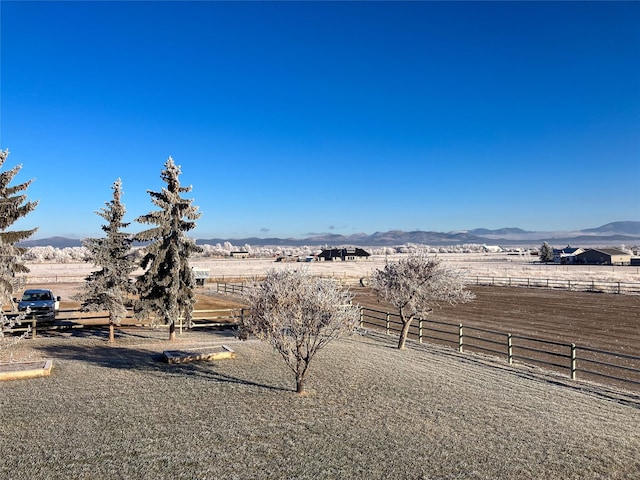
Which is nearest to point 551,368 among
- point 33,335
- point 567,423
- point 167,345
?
point 567,423

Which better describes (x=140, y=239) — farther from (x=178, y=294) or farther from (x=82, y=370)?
(x=82, y=370)

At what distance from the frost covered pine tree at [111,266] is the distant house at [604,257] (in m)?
119

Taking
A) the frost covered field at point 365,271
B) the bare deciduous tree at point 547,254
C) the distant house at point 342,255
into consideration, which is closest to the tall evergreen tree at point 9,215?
the frost covered field at point 365,271

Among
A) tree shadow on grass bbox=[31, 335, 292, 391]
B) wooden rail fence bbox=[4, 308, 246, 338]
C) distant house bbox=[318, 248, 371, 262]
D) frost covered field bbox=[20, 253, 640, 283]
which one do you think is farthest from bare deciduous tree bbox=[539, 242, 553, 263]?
tree shadow on grass bbox=[31, 335, 292, 391]

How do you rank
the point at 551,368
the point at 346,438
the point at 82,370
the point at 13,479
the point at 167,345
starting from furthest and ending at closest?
1. the point at 167,345
2. the point at 551,368
3. the point at 82,370
4. the point at 346,438
5. the point at 13,479

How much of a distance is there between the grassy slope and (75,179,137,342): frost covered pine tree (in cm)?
437

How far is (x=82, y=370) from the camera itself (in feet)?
50.9

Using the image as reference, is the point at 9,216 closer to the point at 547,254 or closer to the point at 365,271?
the point at 365,271

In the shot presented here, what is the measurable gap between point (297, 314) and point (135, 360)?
8613 millimetres

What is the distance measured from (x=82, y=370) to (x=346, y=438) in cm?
1058

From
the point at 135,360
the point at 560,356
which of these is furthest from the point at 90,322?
the point at 560,356

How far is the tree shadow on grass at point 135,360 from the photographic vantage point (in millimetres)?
14984

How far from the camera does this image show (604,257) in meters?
111

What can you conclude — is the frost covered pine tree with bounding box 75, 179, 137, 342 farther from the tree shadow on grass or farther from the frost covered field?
the frost covered field
